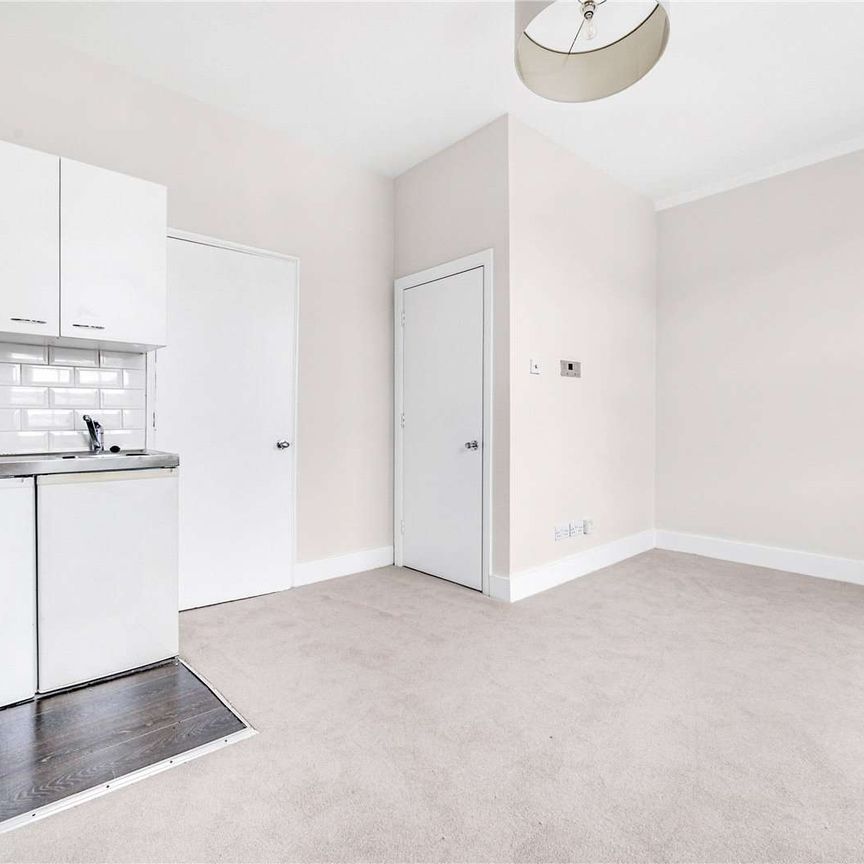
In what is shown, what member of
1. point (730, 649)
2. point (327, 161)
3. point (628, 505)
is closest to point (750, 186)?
point (628, 505)

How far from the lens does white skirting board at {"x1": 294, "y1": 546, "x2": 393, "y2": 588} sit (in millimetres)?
3485

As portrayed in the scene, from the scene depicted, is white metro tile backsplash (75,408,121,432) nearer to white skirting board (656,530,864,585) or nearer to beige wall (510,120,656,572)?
beige wall (510,120,656,572)

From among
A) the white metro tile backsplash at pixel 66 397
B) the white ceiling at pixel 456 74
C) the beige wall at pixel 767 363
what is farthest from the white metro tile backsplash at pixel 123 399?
the beige wall at pixel 767 363

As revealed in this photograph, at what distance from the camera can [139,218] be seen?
2479 mm

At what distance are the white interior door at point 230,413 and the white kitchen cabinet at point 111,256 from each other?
442 millimetres

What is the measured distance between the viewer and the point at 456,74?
2811 mm

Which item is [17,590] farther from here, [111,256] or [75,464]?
[111,256]

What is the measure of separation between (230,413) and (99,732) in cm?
179

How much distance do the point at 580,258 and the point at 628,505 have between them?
6.60 ft

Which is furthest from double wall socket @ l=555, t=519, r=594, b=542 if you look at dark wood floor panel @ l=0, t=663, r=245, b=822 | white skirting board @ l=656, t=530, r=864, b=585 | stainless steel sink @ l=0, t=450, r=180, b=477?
stainless steel sink @ l=0, t=450, r=180, b=477

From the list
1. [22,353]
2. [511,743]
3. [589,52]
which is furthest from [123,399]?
[589,52]

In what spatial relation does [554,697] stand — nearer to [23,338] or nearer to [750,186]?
[23,338]

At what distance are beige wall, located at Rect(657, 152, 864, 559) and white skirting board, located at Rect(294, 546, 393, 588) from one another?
97.7 inches

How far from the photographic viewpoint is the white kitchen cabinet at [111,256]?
2309 millimetres
